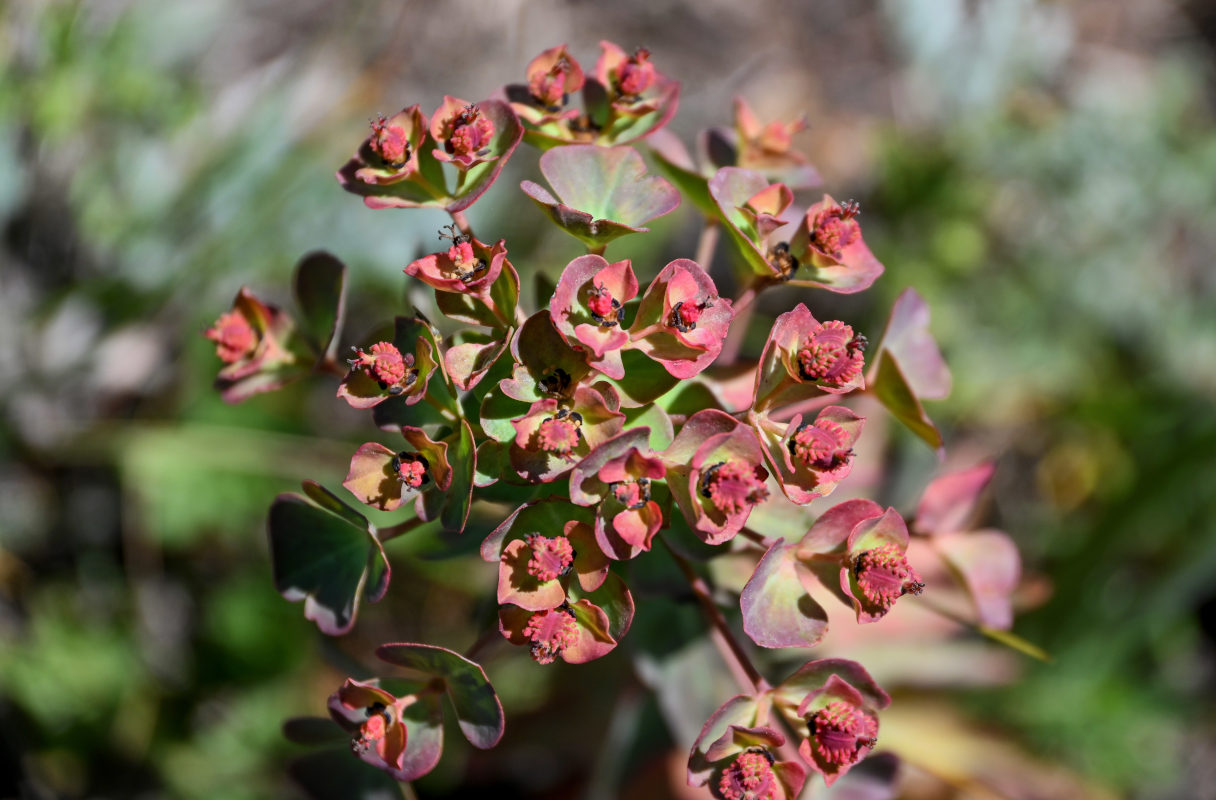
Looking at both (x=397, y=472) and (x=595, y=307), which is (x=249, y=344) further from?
(x=595, y=307)

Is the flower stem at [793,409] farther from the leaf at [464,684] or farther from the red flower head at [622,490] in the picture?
the leaf at [464,684]

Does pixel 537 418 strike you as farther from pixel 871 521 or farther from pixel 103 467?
Result: pixel 103 467

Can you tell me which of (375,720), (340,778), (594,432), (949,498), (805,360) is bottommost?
(340,778)

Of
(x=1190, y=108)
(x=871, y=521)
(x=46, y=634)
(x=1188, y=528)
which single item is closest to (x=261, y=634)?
(x=46, y=634)

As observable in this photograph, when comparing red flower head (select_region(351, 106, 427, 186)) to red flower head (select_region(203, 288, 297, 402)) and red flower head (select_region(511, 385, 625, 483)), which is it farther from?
red flower head (select_region(511, 385, 625, 483))

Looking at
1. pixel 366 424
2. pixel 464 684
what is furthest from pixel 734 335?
pixel 366 424

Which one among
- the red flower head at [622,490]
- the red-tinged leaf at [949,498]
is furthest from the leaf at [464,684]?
the red-tinged leaf at [949,498]
